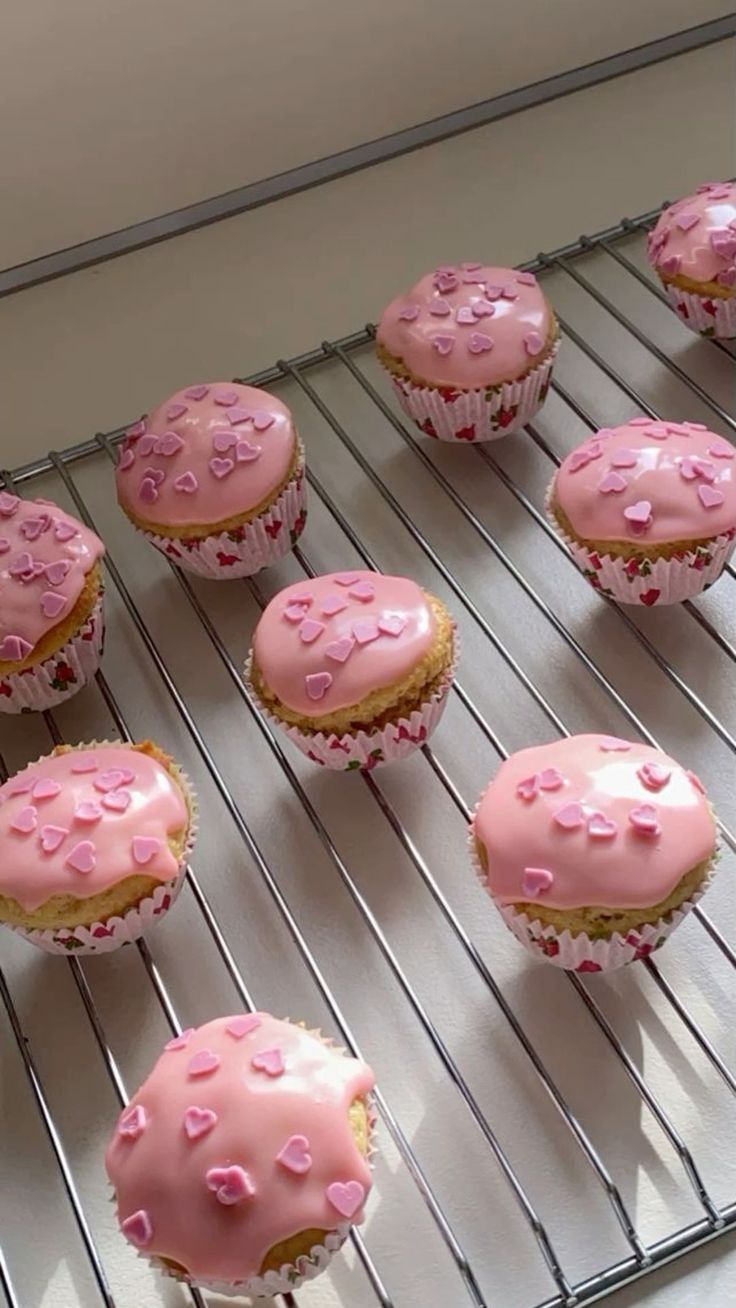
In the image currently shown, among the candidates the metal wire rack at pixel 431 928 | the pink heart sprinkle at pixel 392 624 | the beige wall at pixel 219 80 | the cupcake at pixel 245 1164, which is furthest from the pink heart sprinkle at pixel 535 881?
the beige wall at pixel 219 80

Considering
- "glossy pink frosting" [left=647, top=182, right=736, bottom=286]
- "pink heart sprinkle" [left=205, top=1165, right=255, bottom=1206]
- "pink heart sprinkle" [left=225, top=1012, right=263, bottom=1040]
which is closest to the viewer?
"pink heart sprinkle" [left=205, top=1165, right=255, bottom=1206]

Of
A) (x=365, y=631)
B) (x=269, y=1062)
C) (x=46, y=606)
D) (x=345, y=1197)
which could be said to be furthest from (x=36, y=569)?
(x=345, y=1197)

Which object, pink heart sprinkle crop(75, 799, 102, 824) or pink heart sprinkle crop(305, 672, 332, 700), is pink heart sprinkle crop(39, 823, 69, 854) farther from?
pink heart sprinkle crop(305, 672, 332, 700)

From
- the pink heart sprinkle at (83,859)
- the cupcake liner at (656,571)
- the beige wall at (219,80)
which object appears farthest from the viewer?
the beige wall at (219,80)

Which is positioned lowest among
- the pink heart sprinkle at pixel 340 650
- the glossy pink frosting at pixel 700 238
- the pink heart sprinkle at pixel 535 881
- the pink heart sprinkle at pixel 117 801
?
Result: the pink heart sprinkle at pixel 535 881

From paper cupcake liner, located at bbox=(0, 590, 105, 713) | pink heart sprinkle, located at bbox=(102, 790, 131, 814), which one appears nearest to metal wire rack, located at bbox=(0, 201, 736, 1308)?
paper cupcake liner, located at bbox=(0, 590, 105, 713)

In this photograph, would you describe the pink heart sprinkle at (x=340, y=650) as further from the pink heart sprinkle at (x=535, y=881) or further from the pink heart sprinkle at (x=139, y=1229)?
the pink heart sprinkle at (x=139, y=1229)

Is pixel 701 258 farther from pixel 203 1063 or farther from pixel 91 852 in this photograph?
pixel 203 1063

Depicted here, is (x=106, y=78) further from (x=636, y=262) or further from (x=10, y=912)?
(x=10, y=912)
